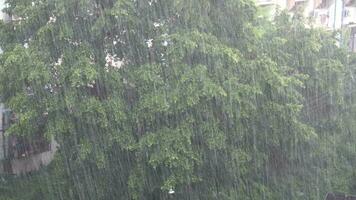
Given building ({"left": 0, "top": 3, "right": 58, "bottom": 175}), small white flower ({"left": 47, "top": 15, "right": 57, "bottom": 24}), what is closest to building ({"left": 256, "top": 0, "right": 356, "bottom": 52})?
building ({"left": 0, "top": 3, "right": 58, "bottom": 175})

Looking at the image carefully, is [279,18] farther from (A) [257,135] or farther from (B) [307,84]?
(A) [257,135]

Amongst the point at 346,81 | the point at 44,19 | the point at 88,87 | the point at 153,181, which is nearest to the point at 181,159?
the point at 153,181

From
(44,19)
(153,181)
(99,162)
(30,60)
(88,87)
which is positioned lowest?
(153,181)

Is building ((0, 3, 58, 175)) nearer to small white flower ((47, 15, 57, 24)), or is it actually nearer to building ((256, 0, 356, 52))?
small white flower ((47, 15, 57, 24))

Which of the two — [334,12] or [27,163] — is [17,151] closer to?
[27,163]

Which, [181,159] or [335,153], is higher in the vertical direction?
[181,159]

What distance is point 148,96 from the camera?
7.15 m

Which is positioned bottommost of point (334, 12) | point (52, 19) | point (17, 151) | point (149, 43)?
point (17, 151)

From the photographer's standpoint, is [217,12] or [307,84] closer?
[217,12]

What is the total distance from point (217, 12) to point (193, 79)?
139 centimetres

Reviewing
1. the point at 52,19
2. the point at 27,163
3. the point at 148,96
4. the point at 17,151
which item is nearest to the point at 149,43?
the point at 148,96

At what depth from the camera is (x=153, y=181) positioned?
7781 mm

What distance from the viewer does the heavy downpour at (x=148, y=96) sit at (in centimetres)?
714

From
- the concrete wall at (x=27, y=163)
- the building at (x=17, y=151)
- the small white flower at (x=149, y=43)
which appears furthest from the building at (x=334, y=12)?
the small white flower at (x=149, y=43)
